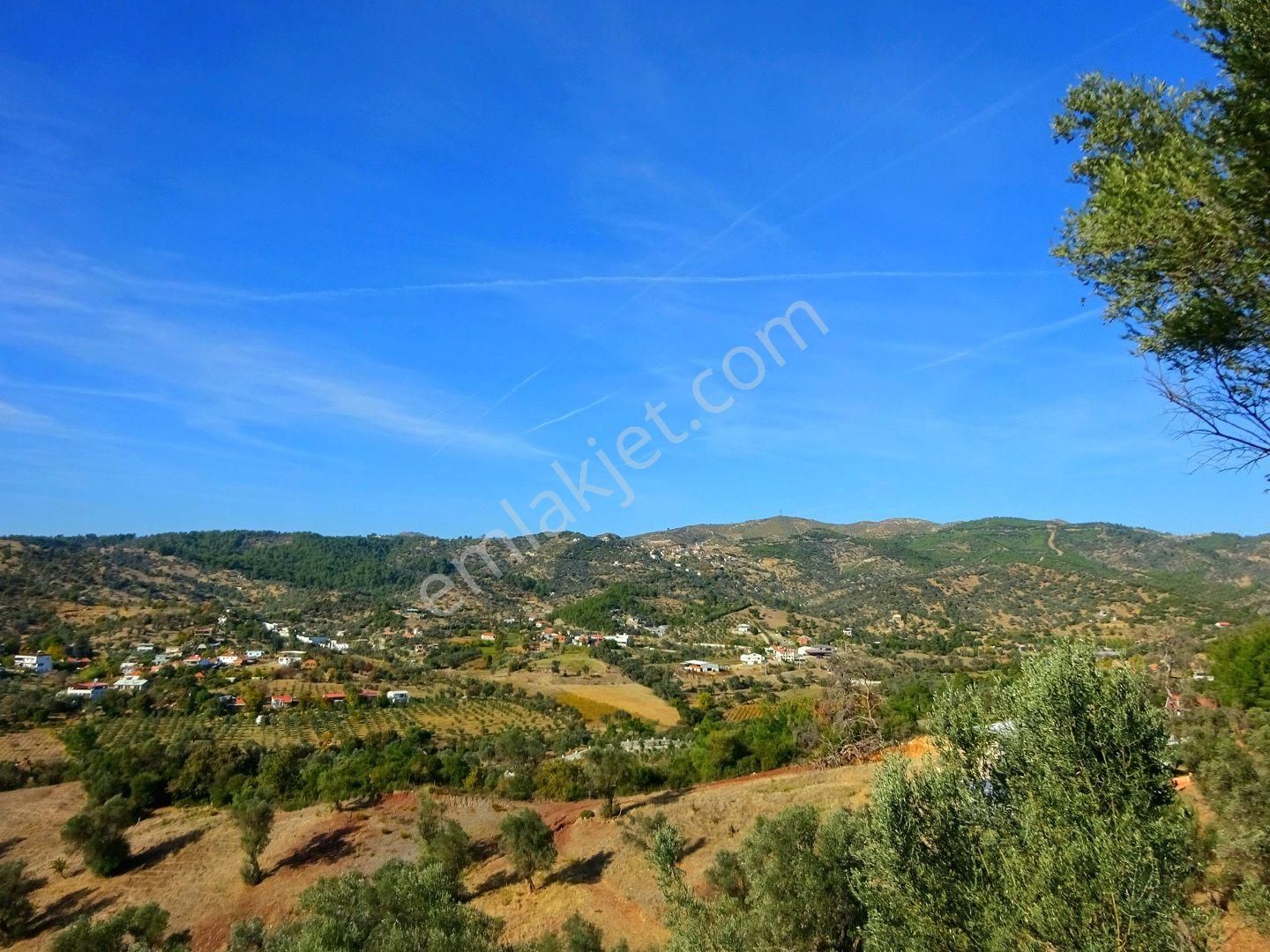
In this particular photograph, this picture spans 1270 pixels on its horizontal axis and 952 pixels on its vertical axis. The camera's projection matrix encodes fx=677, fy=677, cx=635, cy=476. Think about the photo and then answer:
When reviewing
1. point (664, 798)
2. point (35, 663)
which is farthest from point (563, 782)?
point (35, 663)

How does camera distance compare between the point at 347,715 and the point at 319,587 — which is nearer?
the point at 347,715

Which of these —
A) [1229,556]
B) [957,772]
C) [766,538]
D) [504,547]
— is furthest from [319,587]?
[1229,556]

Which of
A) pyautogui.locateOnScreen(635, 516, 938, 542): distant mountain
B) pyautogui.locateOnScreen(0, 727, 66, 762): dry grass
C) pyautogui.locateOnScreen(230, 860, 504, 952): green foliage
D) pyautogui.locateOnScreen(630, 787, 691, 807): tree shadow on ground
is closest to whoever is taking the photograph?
pyautogui.locateOnScreen(230, 860, 504, 952): green foliage

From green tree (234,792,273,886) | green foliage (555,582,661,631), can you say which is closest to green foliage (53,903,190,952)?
green tree (234,792,273,886)

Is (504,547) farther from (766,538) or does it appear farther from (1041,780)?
(1041,780)

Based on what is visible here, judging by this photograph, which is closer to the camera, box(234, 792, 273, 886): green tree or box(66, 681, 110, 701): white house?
box(234, 792, 273, 886): green tree

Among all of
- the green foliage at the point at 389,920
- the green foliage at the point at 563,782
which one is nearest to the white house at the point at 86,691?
the green foliage at the point at 563,782

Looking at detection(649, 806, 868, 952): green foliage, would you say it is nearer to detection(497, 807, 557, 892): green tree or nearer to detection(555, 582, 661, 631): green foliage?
detection(497, 807, 557, 892): green tree

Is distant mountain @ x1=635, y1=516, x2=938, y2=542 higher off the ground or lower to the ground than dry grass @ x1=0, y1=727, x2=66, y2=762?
higher
